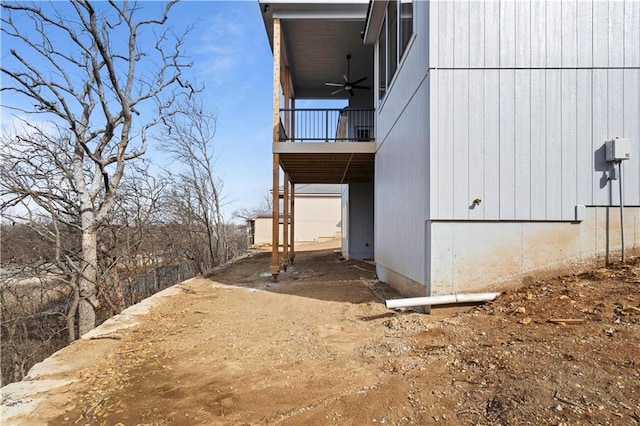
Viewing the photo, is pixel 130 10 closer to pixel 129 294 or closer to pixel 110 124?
pixel 110 124

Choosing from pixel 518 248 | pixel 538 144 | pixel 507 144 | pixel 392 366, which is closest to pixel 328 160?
pixel 507 144

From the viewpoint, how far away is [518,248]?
4.13m

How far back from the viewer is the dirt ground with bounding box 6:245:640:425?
2.06 metres

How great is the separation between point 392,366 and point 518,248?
225 cm

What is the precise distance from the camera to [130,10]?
8.51 m

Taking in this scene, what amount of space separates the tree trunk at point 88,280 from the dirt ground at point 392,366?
416 cm

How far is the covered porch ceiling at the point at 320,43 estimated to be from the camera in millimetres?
8164

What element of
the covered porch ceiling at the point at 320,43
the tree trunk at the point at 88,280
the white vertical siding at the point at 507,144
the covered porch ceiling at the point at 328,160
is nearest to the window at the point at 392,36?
the covered porch ceiling at the point at 320,43

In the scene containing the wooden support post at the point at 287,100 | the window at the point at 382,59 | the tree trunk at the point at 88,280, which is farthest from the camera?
the wooden support post at the point at 287,100

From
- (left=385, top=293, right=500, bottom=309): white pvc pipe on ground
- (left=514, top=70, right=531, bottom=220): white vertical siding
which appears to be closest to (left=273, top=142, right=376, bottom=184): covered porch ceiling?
(left=514, top=70, right=531, bottom=220): white vertical siding

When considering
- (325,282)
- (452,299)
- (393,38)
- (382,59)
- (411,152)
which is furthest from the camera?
(382,59)

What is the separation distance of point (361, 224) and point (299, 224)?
12738 millimetres

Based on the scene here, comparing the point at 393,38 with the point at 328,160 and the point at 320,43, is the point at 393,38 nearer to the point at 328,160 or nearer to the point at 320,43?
the point at 328,160

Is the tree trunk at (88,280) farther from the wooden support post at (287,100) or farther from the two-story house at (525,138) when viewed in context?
the two-story house at (525,138)
